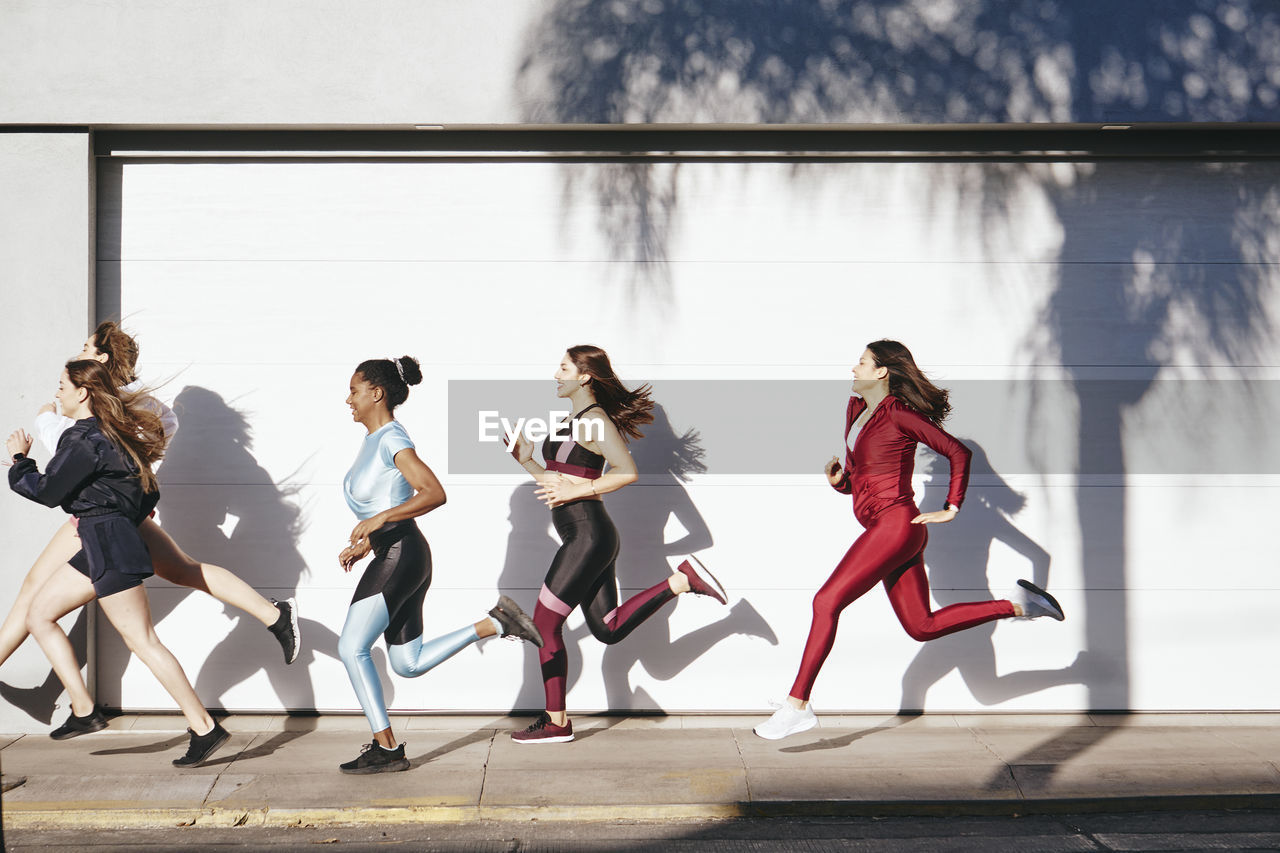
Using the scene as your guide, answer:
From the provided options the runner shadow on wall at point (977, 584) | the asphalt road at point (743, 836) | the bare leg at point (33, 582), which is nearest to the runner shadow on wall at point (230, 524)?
the bare leg at point (33, 582)

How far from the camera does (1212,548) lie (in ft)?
22.5

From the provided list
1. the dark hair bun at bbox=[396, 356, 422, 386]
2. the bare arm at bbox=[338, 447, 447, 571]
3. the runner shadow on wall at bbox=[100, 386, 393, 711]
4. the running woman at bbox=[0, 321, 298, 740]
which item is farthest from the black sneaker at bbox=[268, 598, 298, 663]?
the dark hair bun at bbox=[396, 356, 422, 386]

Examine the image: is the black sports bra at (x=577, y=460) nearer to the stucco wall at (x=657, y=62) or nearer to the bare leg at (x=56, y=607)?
the stucco wall at (x=657, y=62)

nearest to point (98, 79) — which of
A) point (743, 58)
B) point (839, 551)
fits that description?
point (743, 58)

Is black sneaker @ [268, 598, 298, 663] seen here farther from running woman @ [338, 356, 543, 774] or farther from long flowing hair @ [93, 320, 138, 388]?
long flowing hair @ [93, 320, 138, 388]

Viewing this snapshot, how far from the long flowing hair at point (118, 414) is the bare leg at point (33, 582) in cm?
66

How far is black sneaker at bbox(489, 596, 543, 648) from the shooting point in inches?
227

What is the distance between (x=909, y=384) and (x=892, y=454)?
382 millimetres

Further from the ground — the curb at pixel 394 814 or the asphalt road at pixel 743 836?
the curb at pixel 394 814

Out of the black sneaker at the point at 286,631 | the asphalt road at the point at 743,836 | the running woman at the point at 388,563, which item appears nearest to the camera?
the asphalt road at the point at 743,836

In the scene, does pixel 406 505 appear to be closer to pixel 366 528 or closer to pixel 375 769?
pixel 366 528

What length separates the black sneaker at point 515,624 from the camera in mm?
5758

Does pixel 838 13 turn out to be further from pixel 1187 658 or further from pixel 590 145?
pixel 1187 658

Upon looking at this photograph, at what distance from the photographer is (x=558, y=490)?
5805mm
